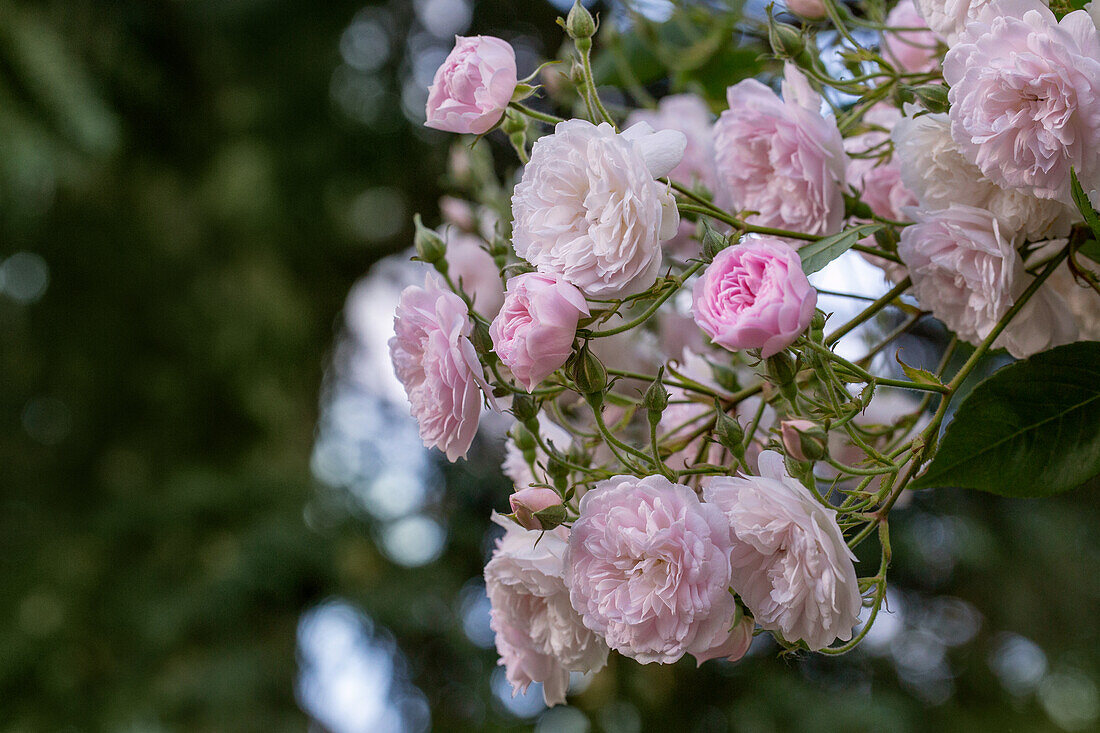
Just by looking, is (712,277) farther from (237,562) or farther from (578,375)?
(237,562)

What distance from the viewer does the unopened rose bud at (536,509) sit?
269 mm

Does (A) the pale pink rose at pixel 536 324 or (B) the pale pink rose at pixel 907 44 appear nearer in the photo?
(A) the pale pink rose at pixel 536 324

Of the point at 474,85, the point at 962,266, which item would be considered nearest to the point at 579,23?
Answer: the point at 474,85

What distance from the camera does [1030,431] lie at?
284 millimetres

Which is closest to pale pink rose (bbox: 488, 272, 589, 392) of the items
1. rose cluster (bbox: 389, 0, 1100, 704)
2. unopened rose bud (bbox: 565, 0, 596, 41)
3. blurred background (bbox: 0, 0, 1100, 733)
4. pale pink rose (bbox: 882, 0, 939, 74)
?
rose cluster (bbox: 389, 0, 1100, 704)

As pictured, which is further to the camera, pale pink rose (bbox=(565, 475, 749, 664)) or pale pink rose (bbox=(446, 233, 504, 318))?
pale pink rose (bbox=(446, 233, 504, 318))

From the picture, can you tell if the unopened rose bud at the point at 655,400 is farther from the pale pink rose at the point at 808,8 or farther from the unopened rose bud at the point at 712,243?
the pale pink rose at the point at 808,8

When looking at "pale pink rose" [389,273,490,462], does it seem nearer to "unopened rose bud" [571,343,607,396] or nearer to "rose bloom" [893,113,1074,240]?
"unopened rose bud" [571,343,607,396]

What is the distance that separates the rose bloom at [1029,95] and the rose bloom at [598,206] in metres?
0.08

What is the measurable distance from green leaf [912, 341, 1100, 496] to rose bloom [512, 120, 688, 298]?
108 millimetres

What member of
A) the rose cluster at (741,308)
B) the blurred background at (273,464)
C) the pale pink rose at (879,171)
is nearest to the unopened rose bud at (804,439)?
the rose cluster at (741,308)

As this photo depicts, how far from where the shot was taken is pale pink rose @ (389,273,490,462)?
267 millimetres

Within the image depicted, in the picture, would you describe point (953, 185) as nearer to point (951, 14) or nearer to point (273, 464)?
point (951, 14)

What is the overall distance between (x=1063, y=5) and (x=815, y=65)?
0.28ft
